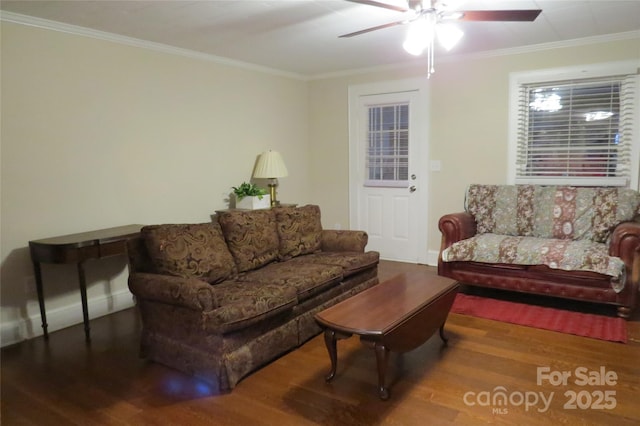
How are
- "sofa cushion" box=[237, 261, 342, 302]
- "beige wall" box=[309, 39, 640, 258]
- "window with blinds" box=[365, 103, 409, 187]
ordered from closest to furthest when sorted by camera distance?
"sofa cushion" box=[237, 261, 342, 302] → "beige wall" box=[309, 39, 640, 258] → "window with blinds" box=[365, 103, 409, 187]

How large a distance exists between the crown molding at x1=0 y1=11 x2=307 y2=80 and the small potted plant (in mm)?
1378

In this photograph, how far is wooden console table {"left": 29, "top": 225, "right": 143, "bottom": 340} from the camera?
308cm

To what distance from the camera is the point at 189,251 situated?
293 cm

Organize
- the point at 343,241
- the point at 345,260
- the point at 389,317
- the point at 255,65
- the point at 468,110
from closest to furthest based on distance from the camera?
1. the point at 389,317
2. the point at 345,260
3. the point at 343,241
4. the point at 468,110
5. the point at 255,65

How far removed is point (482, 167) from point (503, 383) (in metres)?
2.90

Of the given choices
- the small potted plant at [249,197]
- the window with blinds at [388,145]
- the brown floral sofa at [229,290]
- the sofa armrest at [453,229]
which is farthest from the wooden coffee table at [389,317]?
the window with blinds at [388,145]

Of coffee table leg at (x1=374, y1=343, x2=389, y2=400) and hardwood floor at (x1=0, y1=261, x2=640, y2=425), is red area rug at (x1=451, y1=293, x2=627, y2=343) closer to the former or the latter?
hardwood floor at (x1=0, y1=261, x2=640, y2=425)

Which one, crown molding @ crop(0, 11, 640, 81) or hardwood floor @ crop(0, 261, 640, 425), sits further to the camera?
crown molding @ crop(0, 11, 640, 81)

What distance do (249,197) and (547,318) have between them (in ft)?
9.95

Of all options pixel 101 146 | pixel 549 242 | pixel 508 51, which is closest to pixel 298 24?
pixel 101 146

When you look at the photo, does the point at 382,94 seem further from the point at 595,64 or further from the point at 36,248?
the point at 36,248

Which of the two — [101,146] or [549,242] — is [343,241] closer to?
[549,242]

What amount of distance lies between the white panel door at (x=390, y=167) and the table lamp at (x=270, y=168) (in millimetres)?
1141

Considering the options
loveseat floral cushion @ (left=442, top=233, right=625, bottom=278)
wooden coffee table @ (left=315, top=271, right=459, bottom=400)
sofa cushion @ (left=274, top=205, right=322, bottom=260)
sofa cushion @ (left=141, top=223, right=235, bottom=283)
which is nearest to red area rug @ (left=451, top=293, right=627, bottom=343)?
loveseat floral cushion @ (left=442, top=233, right=625, bottom=278)
